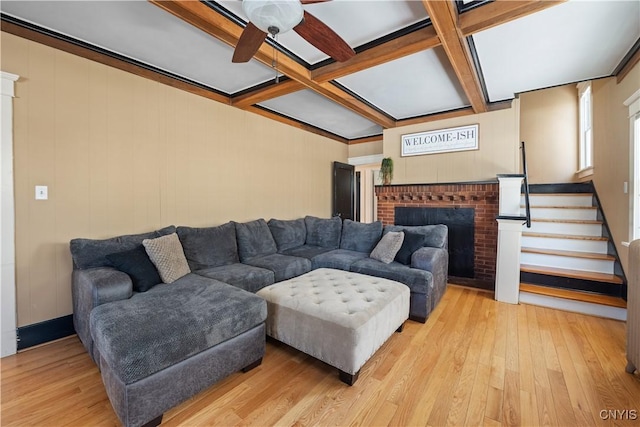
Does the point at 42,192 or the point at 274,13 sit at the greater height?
the point at 274,13

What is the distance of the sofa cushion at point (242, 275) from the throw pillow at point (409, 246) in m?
1.47

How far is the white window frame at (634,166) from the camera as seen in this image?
2531 millimetres

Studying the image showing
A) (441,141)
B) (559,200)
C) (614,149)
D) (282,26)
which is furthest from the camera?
(441,141)

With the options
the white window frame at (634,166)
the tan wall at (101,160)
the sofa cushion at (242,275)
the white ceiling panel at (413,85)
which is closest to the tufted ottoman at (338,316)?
the sofa cushion at (242,275)

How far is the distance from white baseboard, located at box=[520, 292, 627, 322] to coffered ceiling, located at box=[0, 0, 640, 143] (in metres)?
2.39

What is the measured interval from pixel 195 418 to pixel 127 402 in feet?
1.24

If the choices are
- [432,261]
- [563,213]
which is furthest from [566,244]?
[432,261]

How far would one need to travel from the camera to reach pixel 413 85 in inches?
129

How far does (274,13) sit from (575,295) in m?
3.89

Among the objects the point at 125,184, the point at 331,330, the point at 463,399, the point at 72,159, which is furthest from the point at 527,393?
the point at 72,159

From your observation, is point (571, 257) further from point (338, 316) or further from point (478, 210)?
point (338, 316)

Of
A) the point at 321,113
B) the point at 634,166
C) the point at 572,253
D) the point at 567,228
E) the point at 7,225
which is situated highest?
the point at 321,113

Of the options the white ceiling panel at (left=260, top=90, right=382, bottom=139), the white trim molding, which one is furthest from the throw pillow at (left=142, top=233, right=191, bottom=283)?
the white trim molding

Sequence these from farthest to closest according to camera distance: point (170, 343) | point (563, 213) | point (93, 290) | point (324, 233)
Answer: point (324, 233), point (563, 213), point (93, 290), point (170, 343)
